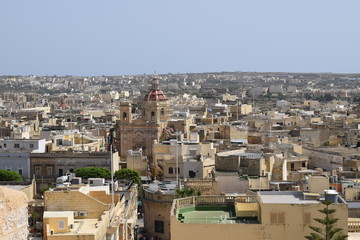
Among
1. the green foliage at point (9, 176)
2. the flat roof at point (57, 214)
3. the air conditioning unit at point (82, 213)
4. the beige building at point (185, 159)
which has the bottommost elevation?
the green foliage at point (9, 176)

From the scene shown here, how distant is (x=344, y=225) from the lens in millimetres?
16219

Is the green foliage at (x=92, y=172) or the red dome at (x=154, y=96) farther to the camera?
the red dome at (x=154, y=96)

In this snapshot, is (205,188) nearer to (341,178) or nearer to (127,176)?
(341,178)

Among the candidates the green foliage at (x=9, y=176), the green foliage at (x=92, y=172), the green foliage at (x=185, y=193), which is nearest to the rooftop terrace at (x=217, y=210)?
the green foliage at (x=185, y=193)

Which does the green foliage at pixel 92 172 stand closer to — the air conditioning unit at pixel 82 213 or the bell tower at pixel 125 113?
the bell tower at pixel 125 113

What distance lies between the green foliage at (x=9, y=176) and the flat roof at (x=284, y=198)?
22.8 metres

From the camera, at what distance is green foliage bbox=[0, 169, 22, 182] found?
126 feet

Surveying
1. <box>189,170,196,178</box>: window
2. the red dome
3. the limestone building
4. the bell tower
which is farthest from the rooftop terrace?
the red dome

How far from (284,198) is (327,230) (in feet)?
7.14

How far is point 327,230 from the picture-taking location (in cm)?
1566

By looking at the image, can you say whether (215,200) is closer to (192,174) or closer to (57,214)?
(57,214)

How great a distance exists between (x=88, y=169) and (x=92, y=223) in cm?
1864

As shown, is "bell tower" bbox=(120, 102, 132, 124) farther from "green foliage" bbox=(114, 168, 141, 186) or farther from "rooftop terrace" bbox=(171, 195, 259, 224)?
"rooftop terrace" bbox=(171, 195, 259, 224)

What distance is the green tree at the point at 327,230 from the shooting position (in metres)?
15.7
